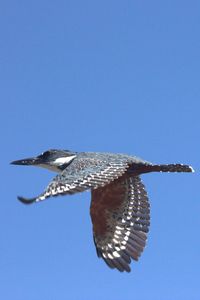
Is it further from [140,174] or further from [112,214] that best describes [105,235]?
[140,174]

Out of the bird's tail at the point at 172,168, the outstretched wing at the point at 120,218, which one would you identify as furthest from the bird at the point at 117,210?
the bird's tail at the point at 172,168

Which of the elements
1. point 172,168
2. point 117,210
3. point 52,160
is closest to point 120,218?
point 117,210

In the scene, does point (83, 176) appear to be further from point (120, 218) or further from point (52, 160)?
point (120, 218)

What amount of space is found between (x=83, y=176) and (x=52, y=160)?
225cm

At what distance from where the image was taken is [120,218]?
13.5 metres

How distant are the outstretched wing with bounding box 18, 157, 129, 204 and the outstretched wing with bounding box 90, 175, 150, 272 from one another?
133cm

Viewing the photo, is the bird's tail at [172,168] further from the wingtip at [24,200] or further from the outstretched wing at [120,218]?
the wingtip at [24,200]

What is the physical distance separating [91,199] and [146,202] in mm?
984

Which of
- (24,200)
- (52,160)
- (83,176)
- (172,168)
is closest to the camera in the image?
(24,200)

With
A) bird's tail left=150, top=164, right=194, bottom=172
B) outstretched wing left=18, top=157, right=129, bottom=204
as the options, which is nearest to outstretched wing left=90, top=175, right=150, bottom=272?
bird's tail left=150, top=164, right=194, bottom=172

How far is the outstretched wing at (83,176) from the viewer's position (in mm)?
10172

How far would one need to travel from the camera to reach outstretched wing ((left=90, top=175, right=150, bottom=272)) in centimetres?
1324

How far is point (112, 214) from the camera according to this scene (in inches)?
529

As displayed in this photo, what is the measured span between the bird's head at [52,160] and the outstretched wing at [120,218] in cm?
88
